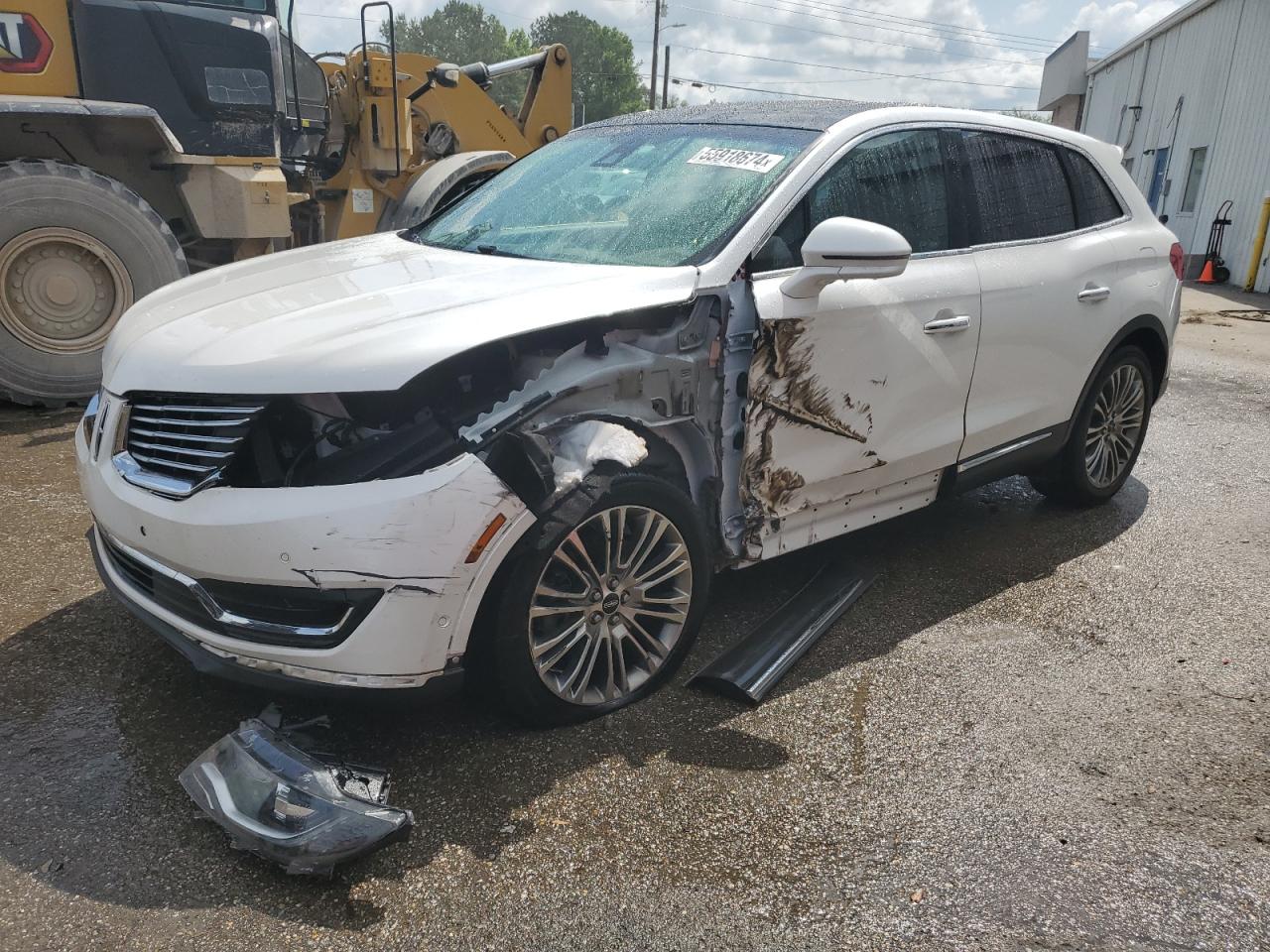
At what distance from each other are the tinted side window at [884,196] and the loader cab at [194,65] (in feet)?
14.2

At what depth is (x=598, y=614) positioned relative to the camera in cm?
281

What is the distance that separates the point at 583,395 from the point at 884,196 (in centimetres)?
148

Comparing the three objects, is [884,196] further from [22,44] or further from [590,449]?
[22,44]

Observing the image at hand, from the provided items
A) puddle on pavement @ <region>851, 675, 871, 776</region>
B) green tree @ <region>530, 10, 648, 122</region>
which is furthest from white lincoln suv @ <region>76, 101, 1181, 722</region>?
green tree @ <region>530, 10, 648, 122</region>

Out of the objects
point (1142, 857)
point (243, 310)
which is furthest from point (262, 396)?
point (1142, 857)

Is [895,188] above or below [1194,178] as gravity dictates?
above

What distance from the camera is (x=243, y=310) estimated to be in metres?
2.73

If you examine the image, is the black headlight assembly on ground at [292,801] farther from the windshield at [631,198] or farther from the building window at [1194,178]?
the building window at [1194,178]

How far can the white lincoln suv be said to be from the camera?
2.39m

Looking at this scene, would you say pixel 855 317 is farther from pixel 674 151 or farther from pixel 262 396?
pixel 262 396

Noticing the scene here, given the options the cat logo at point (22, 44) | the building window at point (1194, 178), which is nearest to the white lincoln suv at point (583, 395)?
the cat logo at point (22, 44)

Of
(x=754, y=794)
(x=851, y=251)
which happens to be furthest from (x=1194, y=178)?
(x=754, y=794)

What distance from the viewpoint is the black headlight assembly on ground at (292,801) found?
2189mm

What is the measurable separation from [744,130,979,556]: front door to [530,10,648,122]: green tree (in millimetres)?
85366
